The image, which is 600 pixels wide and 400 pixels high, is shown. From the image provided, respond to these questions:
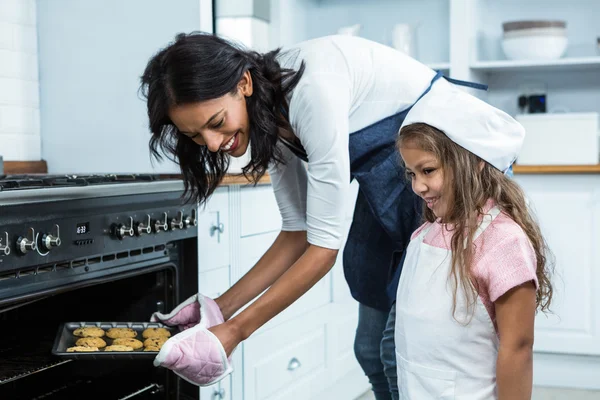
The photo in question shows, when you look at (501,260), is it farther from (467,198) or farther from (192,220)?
(192,220)

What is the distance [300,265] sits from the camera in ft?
4.58

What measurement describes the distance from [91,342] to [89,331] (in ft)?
0.16

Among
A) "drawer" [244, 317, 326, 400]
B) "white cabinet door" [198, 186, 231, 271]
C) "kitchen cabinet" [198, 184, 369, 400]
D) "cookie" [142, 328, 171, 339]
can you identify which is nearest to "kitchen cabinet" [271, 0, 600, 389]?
"kitchen cabinet" [198, 184, 369, 400]

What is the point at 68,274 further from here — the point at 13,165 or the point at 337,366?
the point at 337,366

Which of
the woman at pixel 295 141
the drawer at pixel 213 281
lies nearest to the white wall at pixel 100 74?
the drawer at pixel 213 281

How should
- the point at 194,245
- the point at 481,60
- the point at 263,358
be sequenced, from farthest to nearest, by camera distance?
the point at 481,60 → the point at 263,358 → the point at 194,245

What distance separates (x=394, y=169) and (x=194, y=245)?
1.73 feet

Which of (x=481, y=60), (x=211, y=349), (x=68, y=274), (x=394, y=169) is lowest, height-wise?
(x=211, y=349)

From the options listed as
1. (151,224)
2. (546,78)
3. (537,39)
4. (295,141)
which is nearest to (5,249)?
(151,224)

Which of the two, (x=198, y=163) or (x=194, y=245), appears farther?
(x=194, y=245)

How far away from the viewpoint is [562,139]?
314 cm

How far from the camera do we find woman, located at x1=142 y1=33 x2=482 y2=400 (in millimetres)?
1334

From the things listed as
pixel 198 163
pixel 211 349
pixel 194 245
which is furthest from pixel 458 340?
pixel 194 245

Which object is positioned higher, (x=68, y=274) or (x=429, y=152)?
(x=429, y=152)
